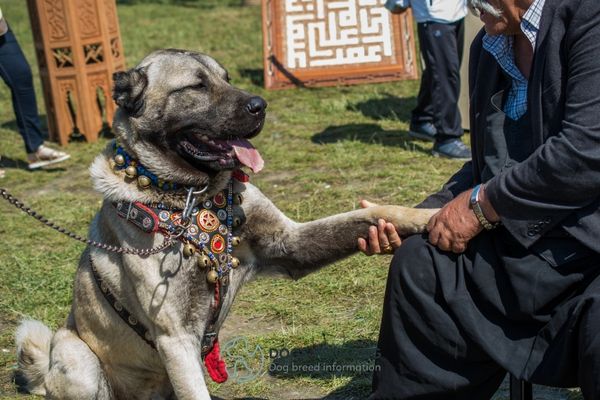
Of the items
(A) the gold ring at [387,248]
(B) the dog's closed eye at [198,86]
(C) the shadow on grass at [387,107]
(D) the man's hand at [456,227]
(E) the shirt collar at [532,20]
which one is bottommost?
(C) the shadow on grass at [387,107]

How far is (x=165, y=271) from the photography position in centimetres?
324

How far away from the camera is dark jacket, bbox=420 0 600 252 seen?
262cm

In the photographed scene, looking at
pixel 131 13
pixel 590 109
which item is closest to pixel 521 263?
pixel 590 109

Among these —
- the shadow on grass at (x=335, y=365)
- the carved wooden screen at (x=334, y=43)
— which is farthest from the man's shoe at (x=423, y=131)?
the shadow on grass at (x=335, y=365)

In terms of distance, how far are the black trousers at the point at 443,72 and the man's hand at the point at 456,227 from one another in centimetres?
410

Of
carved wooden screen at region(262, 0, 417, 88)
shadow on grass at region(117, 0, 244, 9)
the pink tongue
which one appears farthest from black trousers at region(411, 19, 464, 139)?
shadow on grass at region(117, 0, 244, 9)

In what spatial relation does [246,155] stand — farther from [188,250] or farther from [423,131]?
[423,131]

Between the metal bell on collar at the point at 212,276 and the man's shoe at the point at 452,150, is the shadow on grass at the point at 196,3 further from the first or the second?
the metal bell on collar at the point at 212,276

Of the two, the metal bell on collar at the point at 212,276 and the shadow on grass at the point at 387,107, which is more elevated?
the metal bell on collar at the point at 212,276

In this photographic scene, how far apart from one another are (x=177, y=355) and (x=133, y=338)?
0.94 feet

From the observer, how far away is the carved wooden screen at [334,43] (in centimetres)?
969

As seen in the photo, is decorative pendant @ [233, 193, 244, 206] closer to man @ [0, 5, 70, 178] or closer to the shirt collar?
the shirt collar

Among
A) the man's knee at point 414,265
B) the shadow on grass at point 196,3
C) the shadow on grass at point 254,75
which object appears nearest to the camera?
the man's knee at point 414,265

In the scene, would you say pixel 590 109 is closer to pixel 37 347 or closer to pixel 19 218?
pixel 37 347
